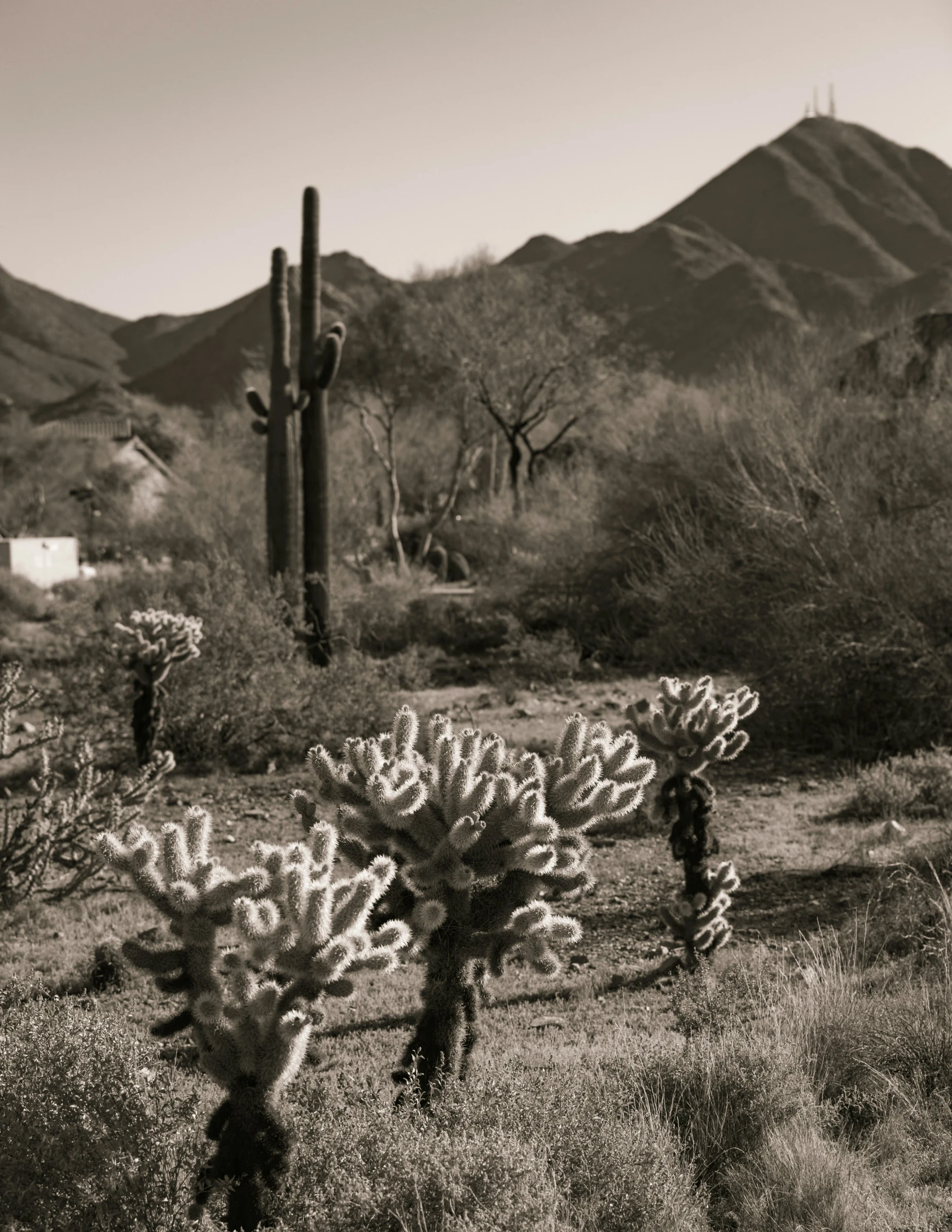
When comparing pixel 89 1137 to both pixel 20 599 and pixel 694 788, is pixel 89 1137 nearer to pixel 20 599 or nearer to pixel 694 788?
pixel 694 788

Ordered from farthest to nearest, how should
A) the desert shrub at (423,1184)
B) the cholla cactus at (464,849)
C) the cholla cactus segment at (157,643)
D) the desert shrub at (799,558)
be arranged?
the desert shrub at (799,558), the cholla cactus segment at (157,643), the cholla cactus at (464,849), the desert shrub at (423,1184)

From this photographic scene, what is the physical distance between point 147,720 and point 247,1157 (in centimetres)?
637

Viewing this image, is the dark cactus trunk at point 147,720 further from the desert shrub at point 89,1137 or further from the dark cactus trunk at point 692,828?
the desert shrub at point 89,1137

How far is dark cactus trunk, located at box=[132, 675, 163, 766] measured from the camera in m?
8.91

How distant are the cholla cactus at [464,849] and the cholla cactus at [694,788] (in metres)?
1.51

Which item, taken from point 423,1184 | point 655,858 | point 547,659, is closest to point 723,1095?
point 423,1184

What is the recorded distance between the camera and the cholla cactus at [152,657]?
880cm

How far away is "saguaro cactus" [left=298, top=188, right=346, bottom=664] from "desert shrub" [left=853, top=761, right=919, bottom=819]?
19.7 ft

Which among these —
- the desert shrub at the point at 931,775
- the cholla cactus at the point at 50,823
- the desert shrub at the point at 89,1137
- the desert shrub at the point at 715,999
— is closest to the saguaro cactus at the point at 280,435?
the desert shrub at the point at 931,775

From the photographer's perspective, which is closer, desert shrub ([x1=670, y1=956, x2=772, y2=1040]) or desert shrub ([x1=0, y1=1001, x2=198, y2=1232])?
desert shrub ([x1=0, y1=1001, x2=198, y2=1232])

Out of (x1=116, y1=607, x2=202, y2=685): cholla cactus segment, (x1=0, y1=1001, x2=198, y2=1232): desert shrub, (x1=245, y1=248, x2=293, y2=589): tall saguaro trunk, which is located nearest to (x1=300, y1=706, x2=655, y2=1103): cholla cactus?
(x1=0, y1=1001, x2=198, y2=1232): desert shrub

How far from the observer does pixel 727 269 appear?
83938mm

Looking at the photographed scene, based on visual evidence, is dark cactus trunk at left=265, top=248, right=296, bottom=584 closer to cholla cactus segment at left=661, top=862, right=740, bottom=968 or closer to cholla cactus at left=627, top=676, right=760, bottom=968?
cholla cactus at left=627, top=676, right=760, bottom=968

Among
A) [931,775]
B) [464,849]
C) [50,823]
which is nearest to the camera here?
[464,849]
